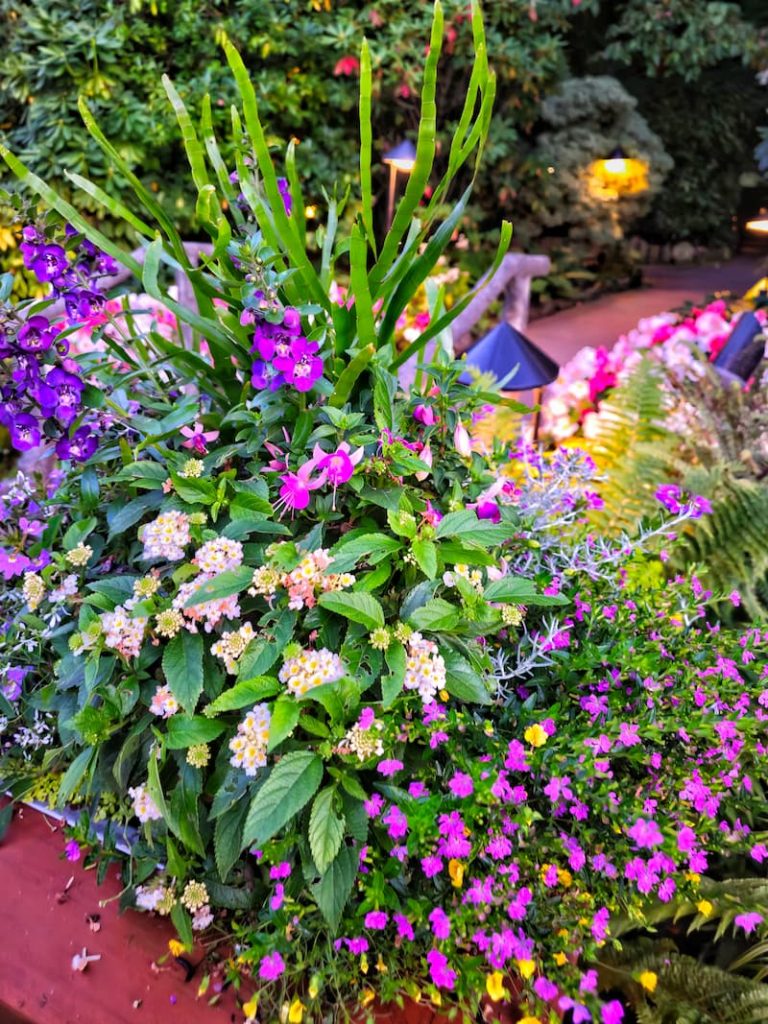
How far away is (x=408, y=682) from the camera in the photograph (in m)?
0.76

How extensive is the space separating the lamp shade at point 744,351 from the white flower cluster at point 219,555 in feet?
7.42

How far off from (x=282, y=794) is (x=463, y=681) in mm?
229

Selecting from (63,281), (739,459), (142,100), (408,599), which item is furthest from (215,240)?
(142,100)

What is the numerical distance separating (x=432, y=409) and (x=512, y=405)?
12 centimetres

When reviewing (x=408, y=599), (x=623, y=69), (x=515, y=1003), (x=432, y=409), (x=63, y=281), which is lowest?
(x=515, y=1003)

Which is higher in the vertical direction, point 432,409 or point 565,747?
point 432,409

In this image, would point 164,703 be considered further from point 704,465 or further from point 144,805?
point 704,465

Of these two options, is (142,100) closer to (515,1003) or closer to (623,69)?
(515,1003)

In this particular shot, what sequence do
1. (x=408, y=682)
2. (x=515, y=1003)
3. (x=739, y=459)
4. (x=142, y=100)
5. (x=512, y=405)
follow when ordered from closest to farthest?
(x=408, y=682), (x=515, y=1003), (x=512, y=405), (x=739, y=459), (x=142, y=100)

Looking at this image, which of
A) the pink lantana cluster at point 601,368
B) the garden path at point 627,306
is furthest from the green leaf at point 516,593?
the garden path at point 627,306

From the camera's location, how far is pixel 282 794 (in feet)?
2.31

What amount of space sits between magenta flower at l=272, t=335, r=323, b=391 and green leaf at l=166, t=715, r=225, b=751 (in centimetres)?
41

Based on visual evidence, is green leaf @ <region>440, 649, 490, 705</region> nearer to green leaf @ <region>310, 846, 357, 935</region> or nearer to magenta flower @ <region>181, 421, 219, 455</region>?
green leaf @ <region>310, 846, 357, 935</region>

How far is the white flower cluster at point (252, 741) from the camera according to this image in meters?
0.73
